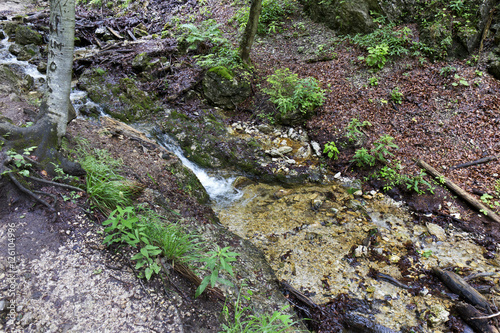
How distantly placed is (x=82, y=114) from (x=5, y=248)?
5.90 m

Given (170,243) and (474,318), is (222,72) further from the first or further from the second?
(474,318)

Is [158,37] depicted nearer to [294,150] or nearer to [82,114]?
[82,114]

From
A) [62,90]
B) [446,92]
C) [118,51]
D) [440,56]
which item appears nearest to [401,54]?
[440,56]

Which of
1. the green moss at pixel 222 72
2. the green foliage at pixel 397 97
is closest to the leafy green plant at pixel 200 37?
the green moss at pixel 222 72

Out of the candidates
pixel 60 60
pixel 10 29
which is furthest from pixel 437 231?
pixel 10 29

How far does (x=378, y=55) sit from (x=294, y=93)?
10.9 feet

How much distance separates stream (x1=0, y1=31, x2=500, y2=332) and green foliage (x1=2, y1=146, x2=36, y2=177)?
11.0 feet

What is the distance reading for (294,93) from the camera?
7586mm

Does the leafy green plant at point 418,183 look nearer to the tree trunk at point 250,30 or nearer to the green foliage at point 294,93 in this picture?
the green foliage at point 294,93

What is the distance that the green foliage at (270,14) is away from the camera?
34.7ft

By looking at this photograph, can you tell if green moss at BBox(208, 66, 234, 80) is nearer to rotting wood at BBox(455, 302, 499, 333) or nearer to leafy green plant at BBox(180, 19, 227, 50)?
leafy green plant at BBox(180, 19, 227, 50)

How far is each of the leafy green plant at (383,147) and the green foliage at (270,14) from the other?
6.92 metres

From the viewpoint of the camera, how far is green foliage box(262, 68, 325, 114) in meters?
7.50

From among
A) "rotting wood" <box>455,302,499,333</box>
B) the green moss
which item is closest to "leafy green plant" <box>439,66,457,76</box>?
the green moss
